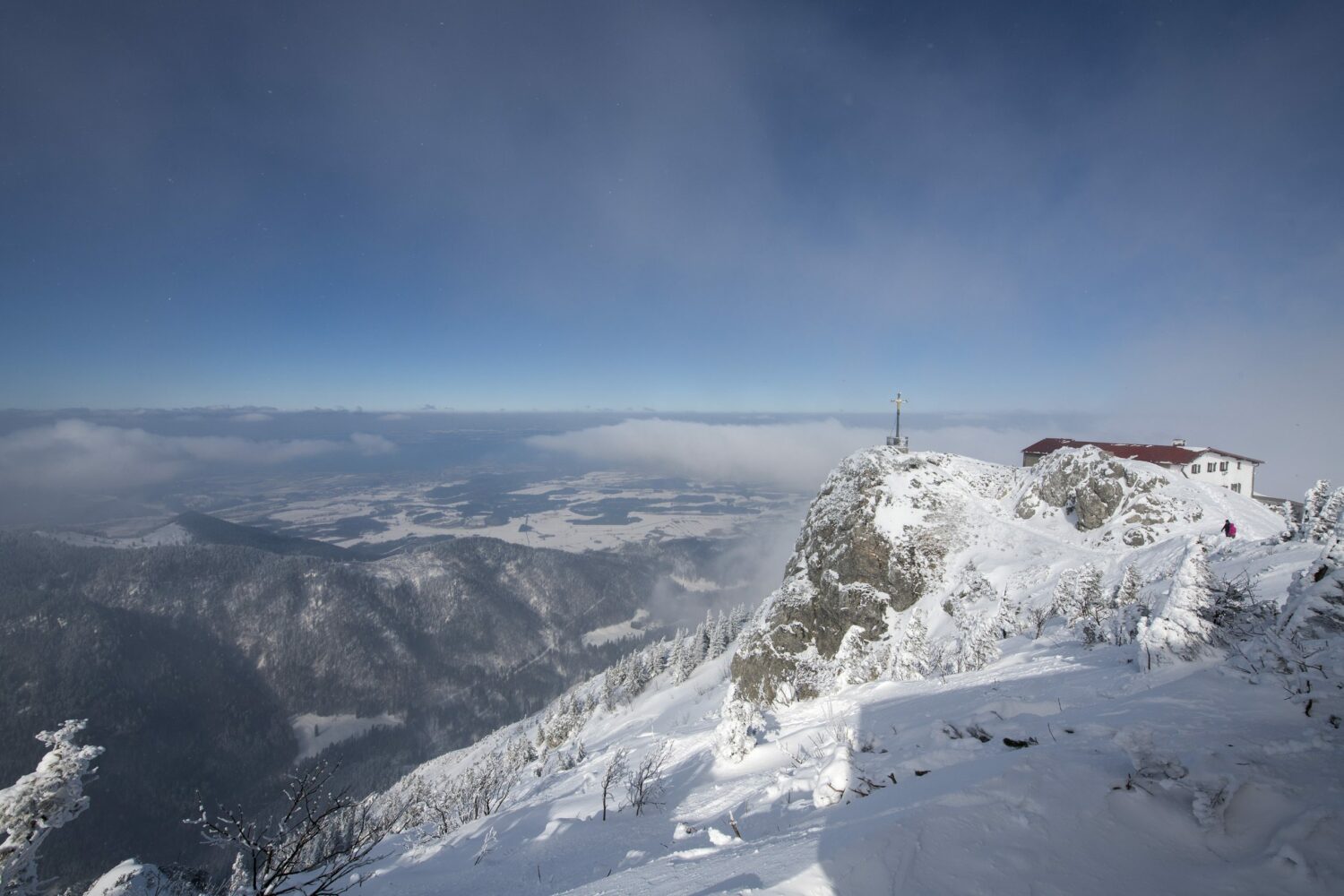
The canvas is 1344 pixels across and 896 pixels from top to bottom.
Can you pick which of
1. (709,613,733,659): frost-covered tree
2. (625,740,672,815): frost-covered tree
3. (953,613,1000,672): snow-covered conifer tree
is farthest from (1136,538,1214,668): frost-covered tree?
(709,613,733,659): frost-covered tree

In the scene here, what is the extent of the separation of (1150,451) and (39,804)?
72512mm

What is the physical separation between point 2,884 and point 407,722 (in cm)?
16612

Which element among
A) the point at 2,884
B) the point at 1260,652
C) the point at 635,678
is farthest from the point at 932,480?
the point at 635,678

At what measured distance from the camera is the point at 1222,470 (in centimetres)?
4700

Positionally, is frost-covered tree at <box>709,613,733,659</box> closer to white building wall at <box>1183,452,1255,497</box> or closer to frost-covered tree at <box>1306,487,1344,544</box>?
white building wall at <box>1183,452,1255,497</box>

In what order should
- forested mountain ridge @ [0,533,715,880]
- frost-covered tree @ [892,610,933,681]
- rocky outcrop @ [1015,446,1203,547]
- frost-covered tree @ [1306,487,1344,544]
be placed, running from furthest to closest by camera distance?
1. forested mountain ridge @ [0,533,715,880]
2. rocky outcrop @ [1015,446,1203,547]
3. frost-covered tree @ [1306,487,1344,544]
4. frost-covered tree @ [892,610,933,681]

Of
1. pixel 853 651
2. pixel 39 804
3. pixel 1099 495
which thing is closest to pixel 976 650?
pixel 853 651

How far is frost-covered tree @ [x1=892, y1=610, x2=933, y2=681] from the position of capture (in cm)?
1465

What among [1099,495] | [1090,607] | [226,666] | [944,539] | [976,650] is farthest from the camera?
[226,666]

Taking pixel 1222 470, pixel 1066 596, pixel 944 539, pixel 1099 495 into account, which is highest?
pixel 1222 470

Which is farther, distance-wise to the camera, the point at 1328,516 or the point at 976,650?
the point at 1328,516

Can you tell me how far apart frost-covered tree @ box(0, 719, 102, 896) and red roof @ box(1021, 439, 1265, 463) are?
192 ft

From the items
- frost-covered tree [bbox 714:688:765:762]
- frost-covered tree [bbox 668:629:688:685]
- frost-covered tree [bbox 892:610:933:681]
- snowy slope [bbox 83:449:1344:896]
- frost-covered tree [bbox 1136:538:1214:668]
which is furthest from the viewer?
frost-covered tree [bbox 668:629:688:685]

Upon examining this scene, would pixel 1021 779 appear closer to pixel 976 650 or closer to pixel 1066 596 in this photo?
pixel 976 650
